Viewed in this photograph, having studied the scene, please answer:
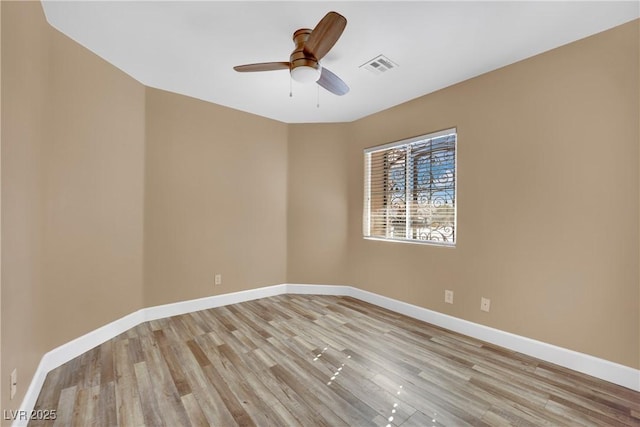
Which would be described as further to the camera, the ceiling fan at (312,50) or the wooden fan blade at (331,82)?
the wooden fan blade at (331,82)

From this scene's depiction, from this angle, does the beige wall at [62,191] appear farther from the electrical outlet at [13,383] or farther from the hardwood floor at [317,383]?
the hardwood floor at [317,383]

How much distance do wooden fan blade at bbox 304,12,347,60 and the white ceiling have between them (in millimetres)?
251

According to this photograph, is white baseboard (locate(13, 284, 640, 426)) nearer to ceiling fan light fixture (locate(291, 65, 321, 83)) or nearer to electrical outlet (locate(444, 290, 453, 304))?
electrical outlet (locate(444, 290, 453, 304))

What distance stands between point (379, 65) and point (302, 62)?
0.93 m

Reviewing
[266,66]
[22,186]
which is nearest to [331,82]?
[266,66]

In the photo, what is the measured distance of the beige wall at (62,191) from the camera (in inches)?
53.4

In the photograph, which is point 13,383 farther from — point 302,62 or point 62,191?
point 302,62

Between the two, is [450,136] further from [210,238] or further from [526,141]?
[210,238]

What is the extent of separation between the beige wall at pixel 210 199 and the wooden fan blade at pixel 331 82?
1.73 meters

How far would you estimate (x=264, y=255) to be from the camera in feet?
12.3

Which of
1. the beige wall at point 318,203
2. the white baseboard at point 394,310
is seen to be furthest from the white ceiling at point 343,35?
the white baseboard at point 394,310

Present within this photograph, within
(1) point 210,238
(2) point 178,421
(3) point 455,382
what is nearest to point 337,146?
(1) point 210,238

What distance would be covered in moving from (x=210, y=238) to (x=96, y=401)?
6.09 feet

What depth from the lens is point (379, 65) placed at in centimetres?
237
